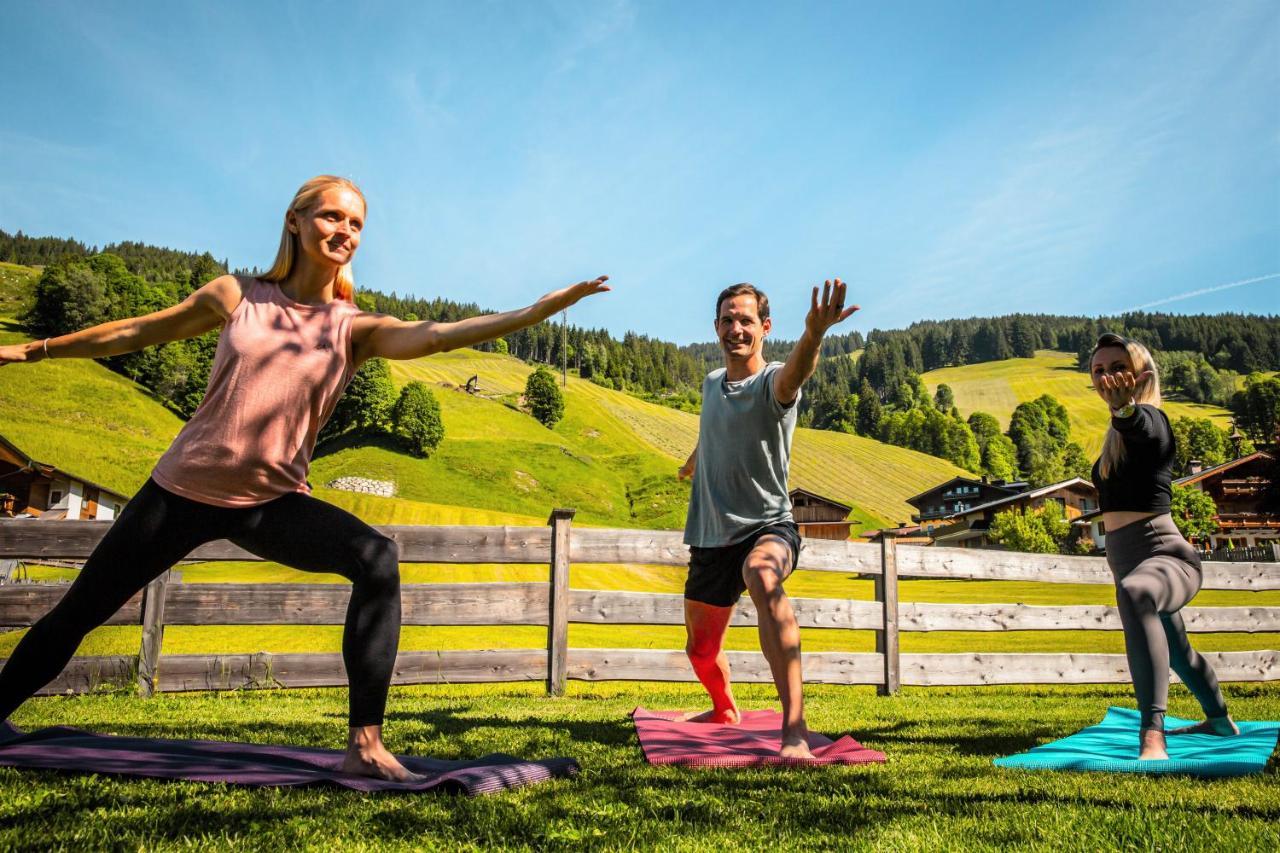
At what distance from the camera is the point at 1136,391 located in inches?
143

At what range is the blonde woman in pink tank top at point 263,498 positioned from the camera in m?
2.54

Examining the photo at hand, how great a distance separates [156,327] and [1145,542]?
4.33m

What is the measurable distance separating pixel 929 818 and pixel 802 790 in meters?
0.50

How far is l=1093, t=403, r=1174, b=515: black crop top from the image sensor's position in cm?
359

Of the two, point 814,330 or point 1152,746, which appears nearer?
point 814,330

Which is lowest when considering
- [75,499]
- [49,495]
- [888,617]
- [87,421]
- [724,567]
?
[888,617]

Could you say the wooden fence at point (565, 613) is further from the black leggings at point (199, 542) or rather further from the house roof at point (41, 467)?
the house roof at point (41, 467)

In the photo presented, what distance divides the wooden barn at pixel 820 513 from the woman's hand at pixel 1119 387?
62574 millimetres

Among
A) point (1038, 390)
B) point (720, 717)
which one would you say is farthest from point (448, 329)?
point (1038, 390)

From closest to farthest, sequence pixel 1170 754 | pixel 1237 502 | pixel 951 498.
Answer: pixel 1170 754 < pixel 1237 502 < pixel 951 498

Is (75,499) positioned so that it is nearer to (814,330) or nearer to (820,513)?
(820,513)

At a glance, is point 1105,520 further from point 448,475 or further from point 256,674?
point 448,475

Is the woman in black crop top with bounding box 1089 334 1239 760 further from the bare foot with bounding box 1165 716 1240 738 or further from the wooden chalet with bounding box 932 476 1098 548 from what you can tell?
the wooden chalet with bounding box 932 476 1098 548

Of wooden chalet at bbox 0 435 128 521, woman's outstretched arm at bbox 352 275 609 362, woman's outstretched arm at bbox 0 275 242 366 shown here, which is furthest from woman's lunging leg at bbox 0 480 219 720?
wooden chalet at bbox 0 435 128 521
